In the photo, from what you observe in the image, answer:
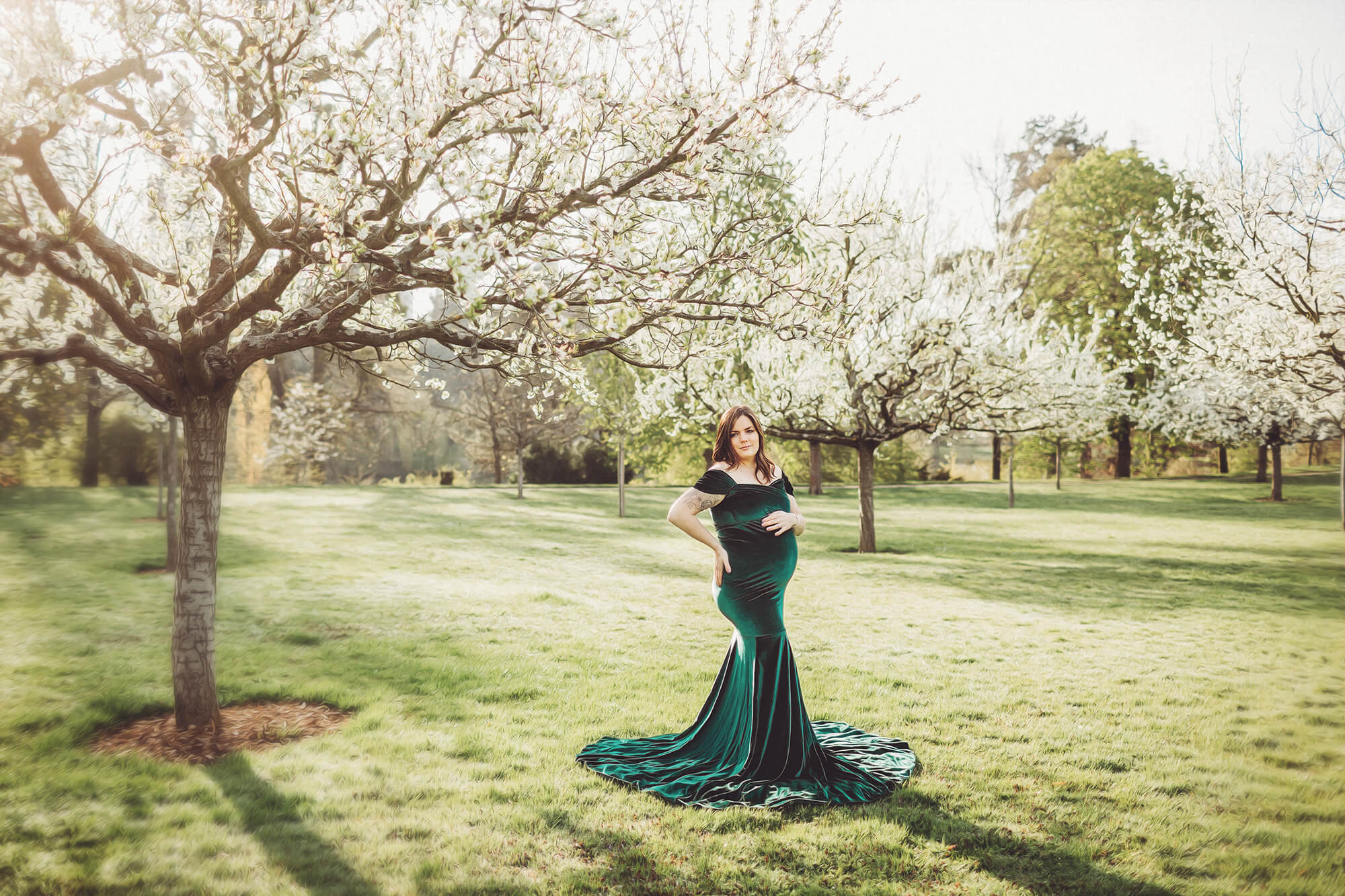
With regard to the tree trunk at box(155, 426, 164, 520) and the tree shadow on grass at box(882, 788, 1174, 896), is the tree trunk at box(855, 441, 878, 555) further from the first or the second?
the tree trunk at box(155, 426, 164, 520)

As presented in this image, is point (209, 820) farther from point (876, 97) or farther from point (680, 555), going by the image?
point (680, 555)

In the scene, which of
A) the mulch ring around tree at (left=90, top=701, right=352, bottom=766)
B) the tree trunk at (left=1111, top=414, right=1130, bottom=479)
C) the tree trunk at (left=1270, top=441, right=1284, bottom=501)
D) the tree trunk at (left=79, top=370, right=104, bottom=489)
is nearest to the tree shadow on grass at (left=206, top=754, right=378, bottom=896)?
the mulch ring around tree at (left=90, top=701, right=352, bottom=766)

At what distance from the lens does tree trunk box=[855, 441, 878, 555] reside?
51.5ft

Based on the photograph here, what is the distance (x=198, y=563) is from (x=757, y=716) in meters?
4.40

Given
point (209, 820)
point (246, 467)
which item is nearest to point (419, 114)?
point (209, 820)

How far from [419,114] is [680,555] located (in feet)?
44.1

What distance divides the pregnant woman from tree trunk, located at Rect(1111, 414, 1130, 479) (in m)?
35.7

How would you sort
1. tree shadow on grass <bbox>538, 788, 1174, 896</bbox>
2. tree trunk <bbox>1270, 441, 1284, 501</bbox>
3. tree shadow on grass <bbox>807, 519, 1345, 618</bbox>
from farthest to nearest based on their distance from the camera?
tree trunk <bbox>1270, 441, 1284, 501</bbox>, tree shadow on grass <bbox>807, 519, 1345, 618</bbox>, tree shadow on grass <bbox>538, 788, 1174, 896</bbox>

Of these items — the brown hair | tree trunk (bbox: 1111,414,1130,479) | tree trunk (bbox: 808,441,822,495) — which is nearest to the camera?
the brown hair

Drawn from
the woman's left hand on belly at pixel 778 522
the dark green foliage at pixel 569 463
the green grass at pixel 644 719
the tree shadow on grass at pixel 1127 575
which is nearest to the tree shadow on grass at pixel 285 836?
the green grass at pixel 644 719

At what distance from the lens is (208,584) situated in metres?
5.85

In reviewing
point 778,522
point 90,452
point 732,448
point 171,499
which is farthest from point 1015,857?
point 90,452

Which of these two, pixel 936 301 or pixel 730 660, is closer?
pixel 730 660

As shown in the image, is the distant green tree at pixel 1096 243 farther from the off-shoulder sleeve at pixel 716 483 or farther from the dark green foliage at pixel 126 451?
the dark green foliage at pixel 126 451
